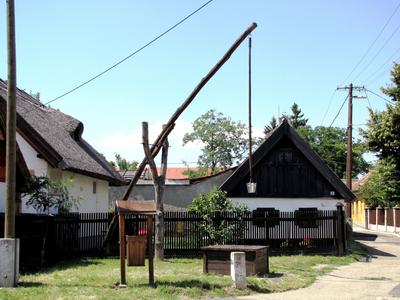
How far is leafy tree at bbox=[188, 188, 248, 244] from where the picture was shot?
19.8m

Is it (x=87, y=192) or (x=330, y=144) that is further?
(x=330, y=144)

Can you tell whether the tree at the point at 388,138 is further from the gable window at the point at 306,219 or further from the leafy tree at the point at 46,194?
the leafy tree at the point at 46,194

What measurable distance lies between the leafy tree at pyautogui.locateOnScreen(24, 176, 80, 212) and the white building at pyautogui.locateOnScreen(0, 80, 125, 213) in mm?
858

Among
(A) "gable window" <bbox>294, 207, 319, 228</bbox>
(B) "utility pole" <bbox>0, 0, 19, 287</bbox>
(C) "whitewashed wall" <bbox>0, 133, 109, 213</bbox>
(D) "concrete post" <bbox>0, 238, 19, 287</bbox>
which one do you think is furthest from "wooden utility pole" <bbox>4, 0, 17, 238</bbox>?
(A) "gable window" <bbox>294, 207, 319, 228</bbox>

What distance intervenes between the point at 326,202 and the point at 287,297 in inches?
544

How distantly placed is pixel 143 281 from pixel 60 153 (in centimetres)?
934

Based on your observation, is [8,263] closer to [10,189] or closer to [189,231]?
[10,189]

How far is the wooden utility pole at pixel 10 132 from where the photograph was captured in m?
11.9

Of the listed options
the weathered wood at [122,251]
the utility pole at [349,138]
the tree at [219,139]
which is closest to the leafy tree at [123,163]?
the tree at [219,139]

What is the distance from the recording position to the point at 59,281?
12.5 m

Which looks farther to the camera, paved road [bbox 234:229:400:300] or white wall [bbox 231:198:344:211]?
white wall [bbox 231:198:344:211]

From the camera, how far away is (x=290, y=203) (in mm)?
25141

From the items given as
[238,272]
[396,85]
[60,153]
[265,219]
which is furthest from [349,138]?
[238,272]

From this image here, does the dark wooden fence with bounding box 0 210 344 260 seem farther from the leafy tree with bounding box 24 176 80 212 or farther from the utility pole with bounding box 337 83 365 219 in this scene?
the utility pole with bounding box 337 83 365 219
